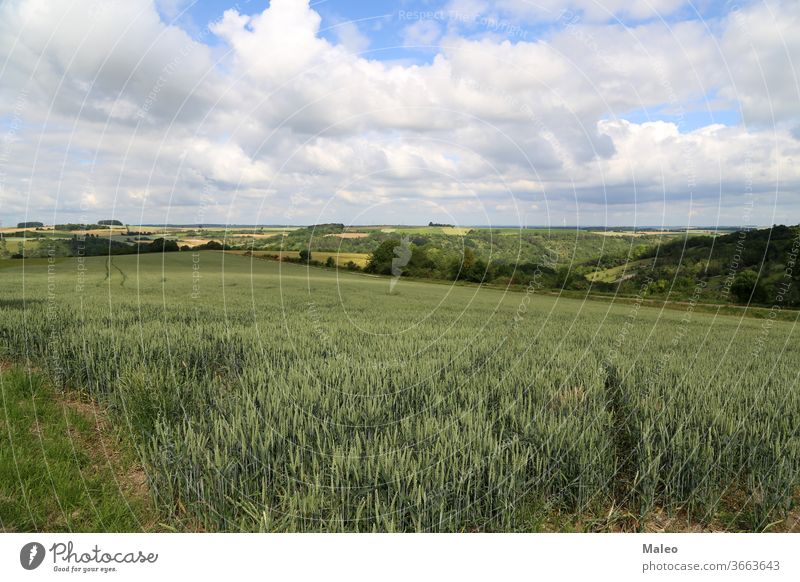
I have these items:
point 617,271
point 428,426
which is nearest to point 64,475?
point 428,426

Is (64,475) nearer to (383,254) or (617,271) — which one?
(383,254)

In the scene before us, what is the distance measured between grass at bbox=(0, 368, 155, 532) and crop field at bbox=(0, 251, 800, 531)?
11.7 inches

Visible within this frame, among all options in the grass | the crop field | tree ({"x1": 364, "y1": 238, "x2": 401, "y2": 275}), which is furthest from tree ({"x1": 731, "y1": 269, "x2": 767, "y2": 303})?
the grass

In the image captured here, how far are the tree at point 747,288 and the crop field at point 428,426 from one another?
21.8 meters

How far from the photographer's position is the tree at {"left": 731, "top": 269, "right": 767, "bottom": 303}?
98.5 feet

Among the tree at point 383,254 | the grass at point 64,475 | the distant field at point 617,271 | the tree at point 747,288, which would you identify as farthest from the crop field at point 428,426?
the tree at point 747,288

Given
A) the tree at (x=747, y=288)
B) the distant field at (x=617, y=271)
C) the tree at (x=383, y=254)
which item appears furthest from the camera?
the tree at (x=747, y=288)

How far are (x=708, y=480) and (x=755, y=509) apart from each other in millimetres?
484

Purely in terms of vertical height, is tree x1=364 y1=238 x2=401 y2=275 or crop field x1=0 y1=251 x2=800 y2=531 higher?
tree x1=364 y1=238 x2=401 y2=275

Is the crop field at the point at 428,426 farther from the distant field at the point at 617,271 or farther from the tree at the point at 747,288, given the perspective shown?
the tree at the point at 747,288

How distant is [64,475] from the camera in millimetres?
4969

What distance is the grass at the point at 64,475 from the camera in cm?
439

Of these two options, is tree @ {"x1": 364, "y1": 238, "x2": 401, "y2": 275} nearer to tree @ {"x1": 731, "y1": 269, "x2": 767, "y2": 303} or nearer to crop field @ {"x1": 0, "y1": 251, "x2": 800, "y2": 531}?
crop field @ {"x1": 0, "y1": 251, "x2": 800, "y2": 531}
